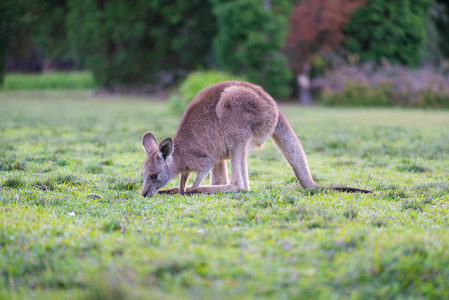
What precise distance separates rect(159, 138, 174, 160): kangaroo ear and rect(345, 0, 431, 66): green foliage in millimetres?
19391

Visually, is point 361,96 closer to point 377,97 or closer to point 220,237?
point 377,97

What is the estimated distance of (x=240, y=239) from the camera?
9.14ft

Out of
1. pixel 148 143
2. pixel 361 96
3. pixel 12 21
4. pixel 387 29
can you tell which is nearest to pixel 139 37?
pixel 12 21

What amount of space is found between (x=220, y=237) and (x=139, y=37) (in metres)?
23.1

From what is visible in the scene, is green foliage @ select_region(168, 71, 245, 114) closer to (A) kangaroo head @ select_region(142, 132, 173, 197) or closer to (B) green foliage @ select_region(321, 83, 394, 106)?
(B) green foliage @ select_region(321, 83, 394, 106)

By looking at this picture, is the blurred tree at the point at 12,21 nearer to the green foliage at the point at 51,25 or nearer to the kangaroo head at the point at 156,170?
the green foliage at the point at 51,25

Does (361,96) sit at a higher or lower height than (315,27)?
lower

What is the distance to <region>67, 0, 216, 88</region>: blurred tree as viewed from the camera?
23172 millimetres

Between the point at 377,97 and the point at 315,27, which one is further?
the point at 315,27

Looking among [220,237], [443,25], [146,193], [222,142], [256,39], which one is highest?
[443,25]

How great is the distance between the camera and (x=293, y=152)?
4.47 metres

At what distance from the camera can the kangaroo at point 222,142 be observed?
4.29 metres

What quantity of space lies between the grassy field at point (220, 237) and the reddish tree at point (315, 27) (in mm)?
15245

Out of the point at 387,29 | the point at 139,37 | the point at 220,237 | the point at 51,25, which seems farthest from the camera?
the point at 51,25
